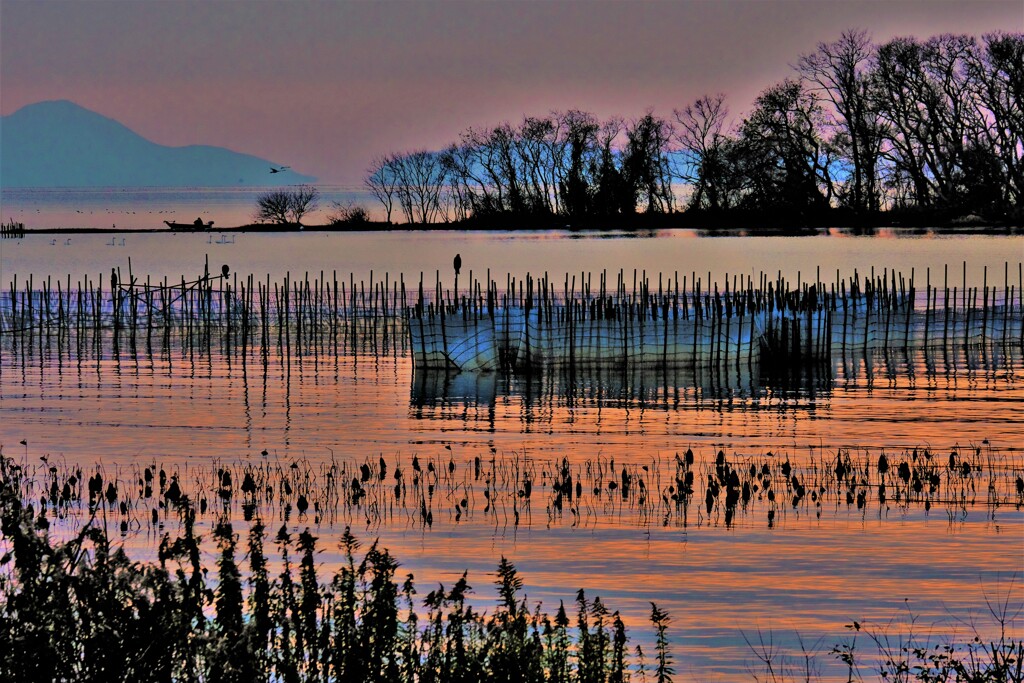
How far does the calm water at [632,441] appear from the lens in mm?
10875

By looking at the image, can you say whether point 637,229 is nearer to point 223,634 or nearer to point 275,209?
point 275,209

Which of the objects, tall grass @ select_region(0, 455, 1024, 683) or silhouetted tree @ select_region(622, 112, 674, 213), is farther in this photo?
silhouetted tree @ select_region(622, 112, 674, 213)

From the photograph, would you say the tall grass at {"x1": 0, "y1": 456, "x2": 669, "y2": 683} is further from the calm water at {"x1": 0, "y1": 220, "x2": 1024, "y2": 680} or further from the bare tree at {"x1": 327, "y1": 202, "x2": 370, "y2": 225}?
the bare tree at {"x1": 327, "y1": 202, "x2": 370, "y2": 225}

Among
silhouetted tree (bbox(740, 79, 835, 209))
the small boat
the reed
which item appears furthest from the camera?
the small boat

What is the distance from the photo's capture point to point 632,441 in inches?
746

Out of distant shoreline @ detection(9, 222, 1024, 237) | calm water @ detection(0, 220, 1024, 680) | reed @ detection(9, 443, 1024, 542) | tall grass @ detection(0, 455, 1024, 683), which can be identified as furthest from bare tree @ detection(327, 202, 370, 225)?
tall grass @ detection(0, 455, 1024, 683)

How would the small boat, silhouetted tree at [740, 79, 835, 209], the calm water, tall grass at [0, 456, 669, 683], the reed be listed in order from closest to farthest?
tall grass at [0, 456, 669, 683], the calm water, the reed, silhouetted tree at [740, 79, 835, 209], the small boat

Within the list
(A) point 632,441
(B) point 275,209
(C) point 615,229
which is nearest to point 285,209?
(B) point 275,209

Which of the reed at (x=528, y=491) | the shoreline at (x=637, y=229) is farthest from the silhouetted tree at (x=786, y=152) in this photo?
the reed at (x=528, y=491)

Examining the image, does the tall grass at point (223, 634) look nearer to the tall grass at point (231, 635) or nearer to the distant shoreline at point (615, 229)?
the tall grass at point (231, 635)

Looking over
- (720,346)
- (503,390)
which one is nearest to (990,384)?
(720,346)

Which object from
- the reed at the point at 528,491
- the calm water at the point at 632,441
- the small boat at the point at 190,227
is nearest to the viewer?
the calm water at the point at 632,441

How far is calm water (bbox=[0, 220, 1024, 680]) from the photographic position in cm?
1088

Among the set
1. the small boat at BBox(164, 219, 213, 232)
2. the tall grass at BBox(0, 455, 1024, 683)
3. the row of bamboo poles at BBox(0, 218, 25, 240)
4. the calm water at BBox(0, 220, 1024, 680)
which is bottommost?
the calm water at BBox(0, 220, 1024, 680)
